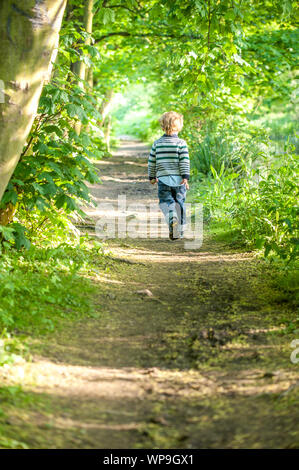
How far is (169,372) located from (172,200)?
4.11 metres

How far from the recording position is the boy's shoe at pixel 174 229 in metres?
6.89

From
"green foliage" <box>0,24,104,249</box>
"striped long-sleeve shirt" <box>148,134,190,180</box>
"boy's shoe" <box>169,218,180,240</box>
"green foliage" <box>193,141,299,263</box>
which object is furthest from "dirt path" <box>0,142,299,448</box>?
"striped long-sleeve shirt" <box>148,134,190,180</box>

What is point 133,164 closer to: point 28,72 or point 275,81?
point 275,81

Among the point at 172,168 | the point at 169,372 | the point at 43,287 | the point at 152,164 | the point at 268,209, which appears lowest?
the point at 169,372

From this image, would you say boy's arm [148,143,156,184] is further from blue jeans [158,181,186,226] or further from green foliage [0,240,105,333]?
green foliage [0,240,105,333]

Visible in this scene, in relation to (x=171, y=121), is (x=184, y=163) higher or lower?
lower

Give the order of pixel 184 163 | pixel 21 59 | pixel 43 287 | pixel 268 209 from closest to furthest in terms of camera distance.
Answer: pixel 21 59 < pixel 43 287 < pixel 268 209 < pixel 184 163

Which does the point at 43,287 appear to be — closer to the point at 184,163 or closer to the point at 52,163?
the point at 52,163

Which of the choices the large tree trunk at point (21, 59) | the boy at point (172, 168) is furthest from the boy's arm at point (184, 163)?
the large tree trunk at point (21, 59)

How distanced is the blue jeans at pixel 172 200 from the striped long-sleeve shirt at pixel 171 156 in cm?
21

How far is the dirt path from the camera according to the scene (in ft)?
8.16

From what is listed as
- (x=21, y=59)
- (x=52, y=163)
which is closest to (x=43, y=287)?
(x=52, y=163)

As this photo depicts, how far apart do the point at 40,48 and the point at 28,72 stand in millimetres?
189

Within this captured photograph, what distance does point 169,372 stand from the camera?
3.17 meters
